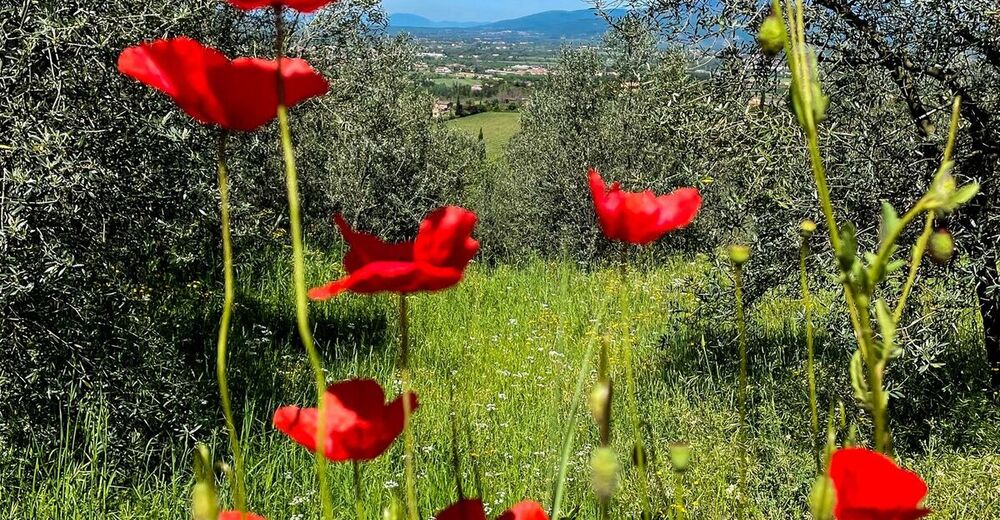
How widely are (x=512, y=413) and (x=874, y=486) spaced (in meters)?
3.86

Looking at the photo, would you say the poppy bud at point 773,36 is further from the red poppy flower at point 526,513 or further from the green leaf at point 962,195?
the red poppy flower at point 526,513

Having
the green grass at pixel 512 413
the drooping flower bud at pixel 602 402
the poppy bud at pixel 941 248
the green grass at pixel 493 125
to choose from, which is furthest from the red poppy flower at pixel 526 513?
the green grass at pixel 493 125

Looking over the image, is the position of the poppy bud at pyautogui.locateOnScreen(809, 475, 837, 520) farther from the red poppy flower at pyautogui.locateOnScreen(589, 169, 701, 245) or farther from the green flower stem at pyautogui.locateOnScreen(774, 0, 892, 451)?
the red poppy flower at pyautogui.locateOnScreen(589, 169, 701, 245)

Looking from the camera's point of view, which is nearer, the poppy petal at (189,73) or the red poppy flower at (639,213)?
the poppy petal at (189,73)

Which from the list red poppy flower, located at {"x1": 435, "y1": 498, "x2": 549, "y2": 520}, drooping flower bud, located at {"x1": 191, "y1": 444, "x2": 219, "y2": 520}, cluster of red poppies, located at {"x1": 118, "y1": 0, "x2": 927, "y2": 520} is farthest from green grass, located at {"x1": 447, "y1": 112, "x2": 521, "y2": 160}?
drooping flower bud, located at {"x1": 191, "y1": 444, "x2": 219, "y2": 520}

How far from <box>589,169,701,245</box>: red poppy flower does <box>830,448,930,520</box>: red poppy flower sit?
0.43 meters

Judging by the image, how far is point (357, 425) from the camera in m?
0.66

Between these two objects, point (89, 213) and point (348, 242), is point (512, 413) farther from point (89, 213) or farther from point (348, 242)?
point (348, 242)

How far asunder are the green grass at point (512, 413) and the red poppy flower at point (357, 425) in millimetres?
684

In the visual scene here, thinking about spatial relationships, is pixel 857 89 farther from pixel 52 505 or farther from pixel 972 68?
pixel 52 505

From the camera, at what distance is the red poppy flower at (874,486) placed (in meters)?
0.47

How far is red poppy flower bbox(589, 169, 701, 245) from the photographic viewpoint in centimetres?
92

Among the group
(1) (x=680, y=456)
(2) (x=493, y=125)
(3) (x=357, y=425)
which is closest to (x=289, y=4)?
(3) (x=357, y=425)

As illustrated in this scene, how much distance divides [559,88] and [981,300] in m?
10.7
